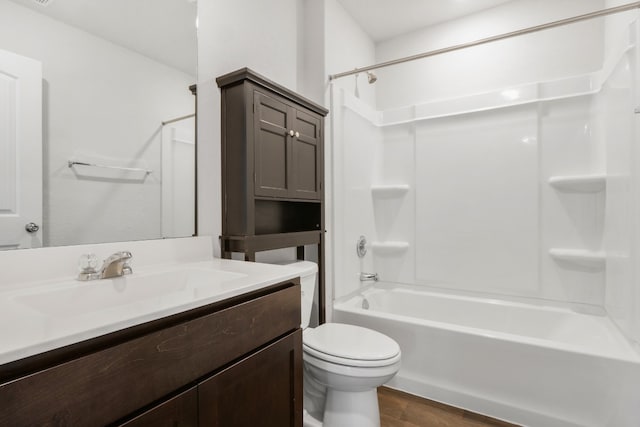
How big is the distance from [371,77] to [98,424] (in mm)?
2374

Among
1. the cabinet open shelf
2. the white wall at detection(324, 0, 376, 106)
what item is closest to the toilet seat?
the cabinet open shelf

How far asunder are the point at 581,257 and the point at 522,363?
95 centimetres

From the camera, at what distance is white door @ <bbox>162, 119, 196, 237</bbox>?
134cm

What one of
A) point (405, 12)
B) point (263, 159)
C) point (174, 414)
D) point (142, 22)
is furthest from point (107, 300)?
point (405, 12)

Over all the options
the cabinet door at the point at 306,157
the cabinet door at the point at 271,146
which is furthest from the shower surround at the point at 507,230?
the cabinet door at the point at 271,146

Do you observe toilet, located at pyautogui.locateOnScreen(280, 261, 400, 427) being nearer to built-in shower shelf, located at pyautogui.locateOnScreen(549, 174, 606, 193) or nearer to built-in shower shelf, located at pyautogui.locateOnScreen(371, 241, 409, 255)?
built-in shower shelf, located at pyautogui.locateOnScreen(371, 241, 409, 255)

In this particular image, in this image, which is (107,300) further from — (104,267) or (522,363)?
(522,363)

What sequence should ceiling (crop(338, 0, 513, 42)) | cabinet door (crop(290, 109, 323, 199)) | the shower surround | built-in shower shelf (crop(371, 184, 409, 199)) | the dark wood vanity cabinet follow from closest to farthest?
the dark wood vanity cabinet, the shower surround, cabinet door (crop(290, 109, 323, 199)), ceiling (crop(338, 0, 513, 42)), built-in shower shelf (crop(371, 184, 409, 199))

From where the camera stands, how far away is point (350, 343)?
148 centimetres

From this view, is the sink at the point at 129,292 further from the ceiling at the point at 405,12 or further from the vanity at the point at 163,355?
the ceiling at the point at 405,12

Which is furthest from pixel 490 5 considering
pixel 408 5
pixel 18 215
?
pixel 18 215

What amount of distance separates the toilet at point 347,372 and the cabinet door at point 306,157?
0.45 m

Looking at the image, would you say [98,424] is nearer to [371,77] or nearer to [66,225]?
[66,225]

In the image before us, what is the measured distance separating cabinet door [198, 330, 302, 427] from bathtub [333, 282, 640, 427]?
38.1 inches
